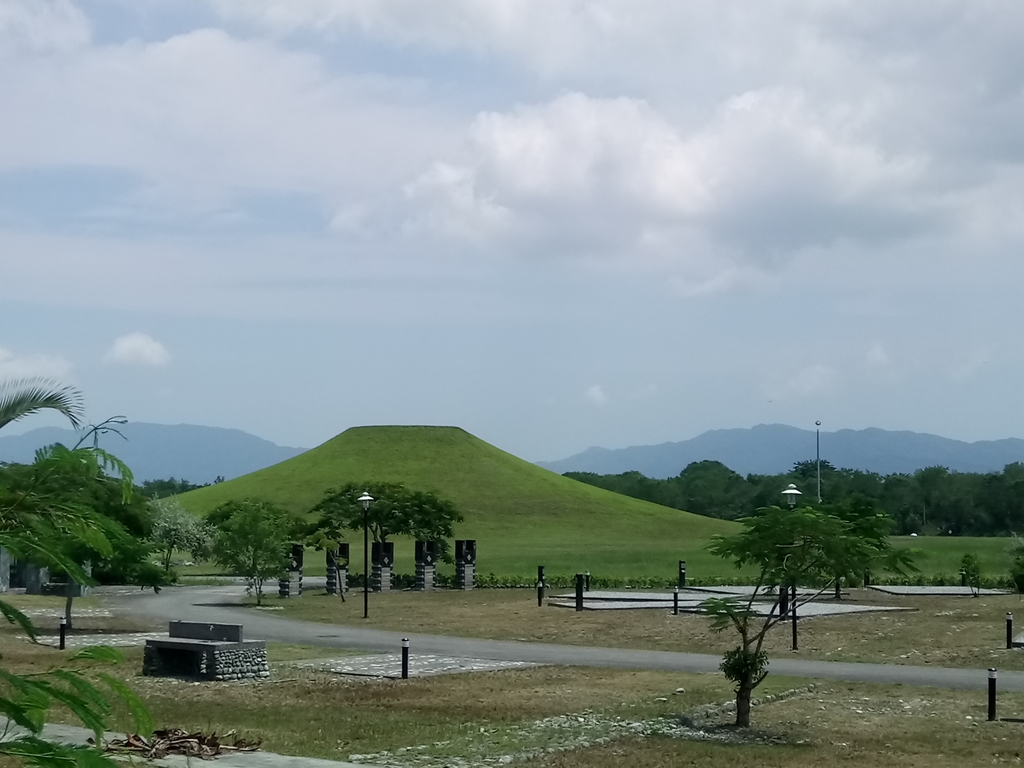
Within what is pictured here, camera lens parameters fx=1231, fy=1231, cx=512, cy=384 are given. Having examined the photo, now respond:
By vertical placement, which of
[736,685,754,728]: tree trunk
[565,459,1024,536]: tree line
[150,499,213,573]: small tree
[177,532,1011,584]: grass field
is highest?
[565,459,1024,536]: tree line

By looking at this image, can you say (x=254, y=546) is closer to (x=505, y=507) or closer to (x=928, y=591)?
(x=928, y=591)

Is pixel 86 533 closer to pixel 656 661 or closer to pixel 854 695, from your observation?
pixel 854 695

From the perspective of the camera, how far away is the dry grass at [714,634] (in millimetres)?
31453

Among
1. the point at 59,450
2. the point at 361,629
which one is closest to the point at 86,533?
the point at 59,450

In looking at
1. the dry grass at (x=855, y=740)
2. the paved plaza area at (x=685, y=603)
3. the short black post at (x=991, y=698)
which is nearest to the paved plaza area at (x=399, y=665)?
the dry grass at (x=855, y=740)

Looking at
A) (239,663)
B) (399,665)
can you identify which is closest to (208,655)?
(239,663)

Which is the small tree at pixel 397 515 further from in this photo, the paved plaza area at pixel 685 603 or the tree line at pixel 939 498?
the tree line at pixel 939 498

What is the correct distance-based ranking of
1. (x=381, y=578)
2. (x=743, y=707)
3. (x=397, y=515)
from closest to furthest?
(x=743, y=707), (x=381, y=578), (x=397, y=515)

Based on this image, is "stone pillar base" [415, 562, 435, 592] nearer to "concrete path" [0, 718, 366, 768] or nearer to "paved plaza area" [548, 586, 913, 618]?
"paved plaza area" [548, 586, 913, 618]

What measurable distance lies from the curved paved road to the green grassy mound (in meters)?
50.3

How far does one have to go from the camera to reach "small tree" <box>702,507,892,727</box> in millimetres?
19922

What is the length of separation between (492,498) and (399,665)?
105581 mm

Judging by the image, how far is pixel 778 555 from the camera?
20516 millimetres

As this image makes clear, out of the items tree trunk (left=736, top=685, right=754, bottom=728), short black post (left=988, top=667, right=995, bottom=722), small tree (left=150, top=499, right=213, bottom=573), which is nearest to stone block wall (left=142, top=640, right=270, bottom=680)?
tree trunk (left=736, top=685, right=754, bottom=728)
